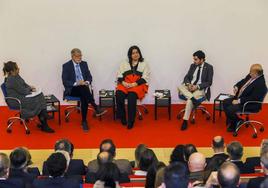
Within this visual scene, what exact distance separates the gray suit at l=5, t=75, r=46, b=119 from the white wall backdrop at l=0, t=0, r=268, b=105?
4.70ft

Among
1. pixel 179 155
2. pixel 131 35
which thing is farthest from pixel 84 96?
pixel 179 155

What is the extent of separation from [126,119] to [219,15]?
2828 millimetres

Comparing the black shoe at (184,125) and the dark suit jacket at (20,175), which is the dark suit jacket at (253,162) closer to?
the dark suit jacket at (20,175)

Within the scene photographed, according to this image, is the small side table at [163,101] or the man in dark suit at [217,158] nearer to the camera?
the man in dark suit at [217,158]

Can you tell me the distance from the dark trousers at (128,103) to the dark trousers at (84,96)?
0.49 m

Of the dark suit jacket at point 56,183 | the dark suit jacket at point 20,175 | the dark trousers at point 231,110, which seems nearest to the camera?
the dark suit jacket at point 56,183

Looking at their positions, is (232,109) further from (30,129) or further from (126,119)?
(30,129)

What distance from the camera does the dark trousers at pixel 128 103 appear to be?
949 centimetres

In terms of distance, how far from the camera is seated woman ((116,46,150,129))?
9547 mm

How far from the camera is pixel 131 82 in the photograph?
9.91m

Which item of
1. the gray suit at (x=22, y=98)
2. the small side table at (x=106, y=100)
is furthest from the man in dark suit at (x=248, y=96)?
the gray suit at (x=22, y=98)

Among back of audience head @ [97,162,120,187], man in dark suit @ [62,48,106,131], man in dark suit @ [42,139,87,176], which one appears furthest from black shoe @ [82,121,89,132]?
back of audience head @ [97,162,120,187]

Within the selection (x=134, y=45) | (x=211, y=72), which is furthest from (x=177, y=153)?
(x=134, y=45)

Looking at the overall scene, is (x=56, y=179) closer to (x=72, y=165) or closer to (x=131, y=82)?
(x=72, y=165)
